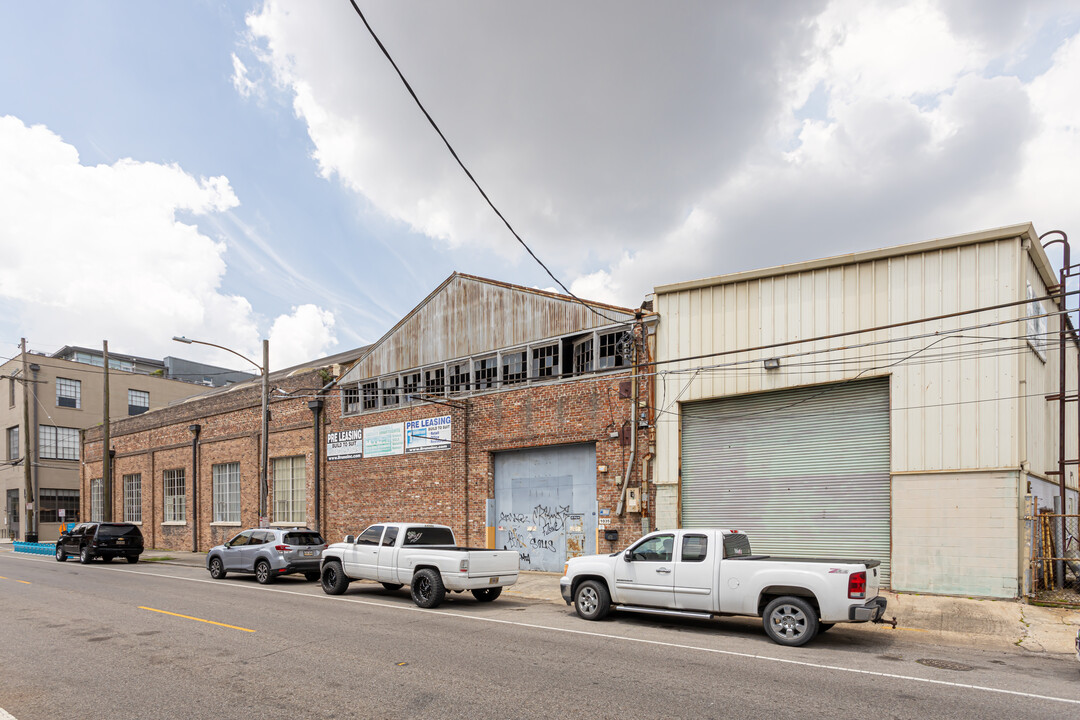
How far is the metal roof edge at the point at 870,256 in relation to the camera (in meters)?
13.2

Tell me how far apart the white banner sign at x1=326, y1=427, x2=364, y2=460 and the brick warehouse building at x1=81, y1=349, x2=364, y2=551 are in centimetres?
85

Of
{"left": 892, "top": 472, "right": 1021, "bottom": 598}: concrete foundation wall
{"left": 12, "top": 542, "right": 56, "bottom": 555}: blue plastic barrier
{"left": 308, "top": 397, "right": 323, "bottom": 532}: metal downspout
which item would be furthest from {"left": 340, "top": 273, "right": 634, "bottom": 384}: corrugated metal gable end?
{"left": 12, "top": 542, "right": 56, "bottom": 555}: blue plastic barrier

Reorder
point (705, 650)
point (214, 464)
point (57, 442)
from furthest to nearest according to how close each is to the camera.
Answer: point (57, 442) < point (214, 464) < point (705, 650)

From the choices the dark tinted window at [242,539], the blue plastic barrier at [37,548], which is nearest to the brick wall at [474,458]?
the dark tinted window at [242,539]

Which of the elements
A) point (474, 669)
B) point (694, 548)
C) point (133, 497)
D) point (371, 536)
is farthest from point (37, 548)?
point (694, 548)

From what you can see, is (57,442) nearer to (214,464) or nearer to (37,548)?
(37,548)

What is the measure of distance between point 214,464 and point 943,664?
30.1m

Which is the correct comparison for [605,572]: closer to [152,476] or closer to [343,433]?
[343,433]

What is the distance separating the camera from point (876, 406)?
14.6m

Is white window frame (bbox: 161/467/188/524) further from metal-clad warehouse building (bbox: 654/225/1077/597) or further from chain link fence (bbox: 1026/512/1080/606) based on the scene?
chain link fence (bbox: 1026/512/1080/606)

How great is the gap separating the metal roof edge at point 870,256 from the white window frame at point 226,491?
21.7 m

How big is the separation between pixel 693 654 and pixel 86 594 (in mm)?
13441

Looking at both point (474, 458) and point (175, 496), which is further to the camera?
point (175, 496)

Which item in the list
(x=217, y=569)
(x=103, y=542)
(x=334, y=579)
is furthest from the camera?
(x=103, y=542)
